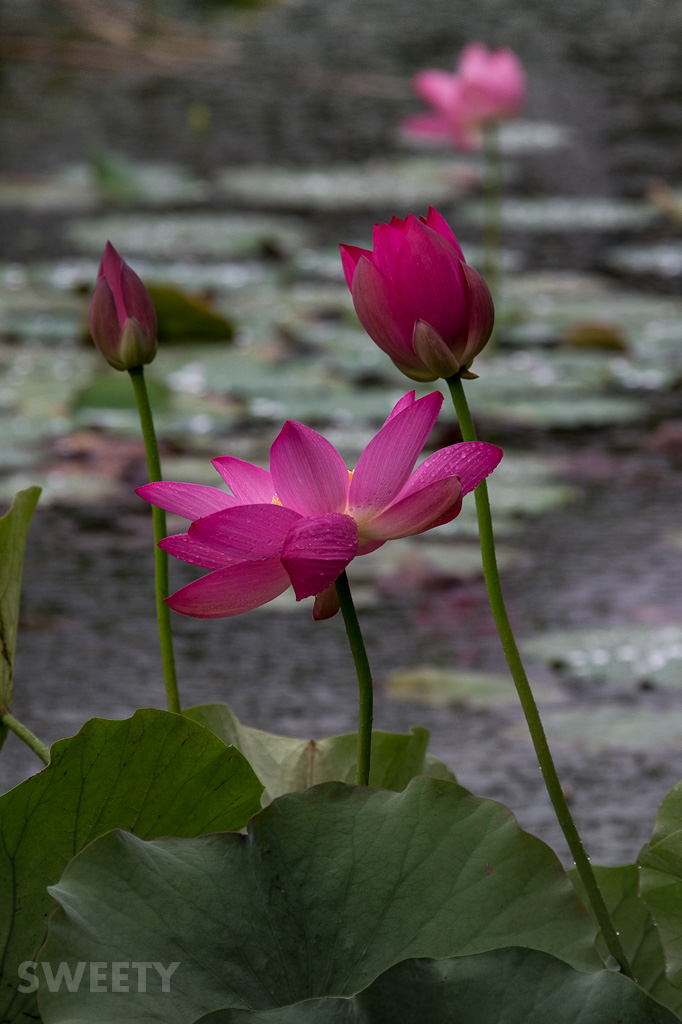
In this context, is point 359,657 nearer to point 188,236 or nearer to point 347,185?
Result: point 188,236

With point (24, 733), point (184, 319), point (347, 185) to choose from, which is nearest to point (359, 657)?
point (24, 733)

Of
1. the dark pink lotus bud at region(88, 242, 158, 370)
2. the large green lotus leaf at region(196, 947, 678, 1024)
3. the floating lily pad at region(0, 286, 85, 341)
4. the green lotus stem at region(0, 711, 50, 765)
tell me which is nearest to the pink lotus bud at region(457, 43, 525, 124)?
the floating lily pad at region(0, 286, 85, 341)

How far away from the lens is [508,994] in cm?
36

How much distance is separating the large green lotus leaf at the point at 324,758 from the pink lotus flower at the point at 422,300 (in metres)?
0.17

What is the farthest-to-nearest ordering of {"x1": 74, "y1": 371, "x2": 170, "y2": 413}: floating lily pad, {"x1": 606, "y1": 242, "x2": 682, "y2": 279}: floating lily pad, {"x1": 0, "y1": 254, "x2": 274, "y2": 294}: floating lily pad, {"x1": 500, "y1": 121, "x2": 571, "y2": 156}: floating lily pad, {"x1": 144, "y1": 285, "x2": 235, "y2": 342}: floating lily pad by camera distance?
1. {"x1": 500, "y1": 121, "x2": 571, "y2": 156}: floating lily pad
2. {"x1": 606, "y1": 242, "x2": 682, "y2": 279}: floating lily pad
3. {"x1": 0, "y1": 254, "x2": 274, "y2": 294}: floating lily pad
4. {"x1": 144, "y1": 285, "x2": 235, "y2": 342}: floating lily pad
5. {"x1": 74, "y1": 371, "x2": 170, "y2": 413}: floating lily pad

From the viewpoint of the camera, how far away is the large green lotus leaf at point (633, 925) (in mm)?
481

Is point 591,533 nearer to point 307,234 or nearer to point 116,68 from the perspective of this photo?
point 307,234

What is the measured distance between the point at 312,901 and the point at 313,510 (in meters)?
0.12

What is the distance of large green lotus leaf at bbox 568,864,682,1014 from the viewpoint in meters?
0.48

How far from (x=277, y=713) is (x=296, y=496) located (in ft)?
2.18

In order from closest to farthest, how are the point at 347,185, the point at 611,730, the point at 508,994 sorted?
the point at 508,994
the point at 611,730
the point at 347,185

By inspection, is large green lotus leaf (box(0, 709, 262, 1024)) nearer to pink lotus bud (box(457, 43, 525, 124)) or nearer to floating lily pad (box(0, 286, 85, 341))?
floating lily pad (box(0, 286, 85, 341))

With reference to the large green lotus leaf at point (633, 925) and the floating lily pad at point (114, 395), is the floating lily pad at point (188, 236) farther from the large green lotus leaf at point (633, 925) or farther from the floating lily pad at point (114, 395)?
the large green lotus leaf at point (633, 925)

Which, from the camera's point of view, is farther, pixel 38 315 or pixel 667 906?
pixel 38 315
